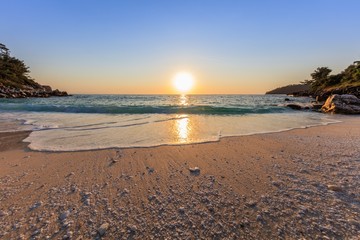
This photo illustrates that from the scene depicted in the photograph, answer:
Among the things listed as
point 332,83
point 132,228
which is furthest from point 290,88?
point 132,228

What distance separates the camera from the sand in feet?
5.90

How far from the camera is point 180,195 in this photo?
2410mm

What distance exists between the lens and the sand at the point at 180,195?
1799 mm

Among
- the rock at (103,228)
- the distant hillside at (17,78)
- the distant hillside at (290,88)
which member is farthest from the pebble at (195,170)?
the distant hillside at (290,88)

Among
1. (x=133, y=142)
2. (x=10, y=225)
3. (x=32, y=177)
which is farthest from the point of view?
(x=133, y=142)

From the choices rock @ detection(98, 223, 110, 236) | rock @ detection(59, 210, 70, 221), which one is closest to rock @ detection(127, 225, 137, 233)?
rock @ detection(98, 223, 110, 236)

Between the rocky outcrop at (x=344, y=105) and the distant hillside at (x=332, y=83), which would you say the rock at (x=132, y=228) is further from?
the distant hillside at (x=332, y=83)

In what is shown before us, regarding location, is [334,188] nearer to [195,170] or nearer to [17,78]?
[195,170]

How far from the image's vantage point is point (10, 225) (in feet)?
6.16

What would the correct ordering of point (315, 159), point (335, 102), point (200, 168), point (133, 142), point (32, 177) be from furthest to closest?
1. point (335, 102)
2. point (133, 142)
3. point (315, 159)
4. point (200, 168)
5. point (32, 177)

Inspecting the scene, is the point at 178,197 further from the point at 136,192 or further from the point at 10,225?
the point at 10,225

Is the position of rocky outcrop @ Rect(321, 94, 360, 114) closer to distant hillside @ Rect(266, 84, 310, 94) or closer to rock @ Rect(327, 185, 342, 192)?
rock @ Rect(327, 185, 342, 192)

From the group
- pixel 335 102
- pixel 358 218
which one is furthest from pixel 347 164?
pixel 335 102

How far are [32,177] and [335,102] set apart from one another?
19800 mm
